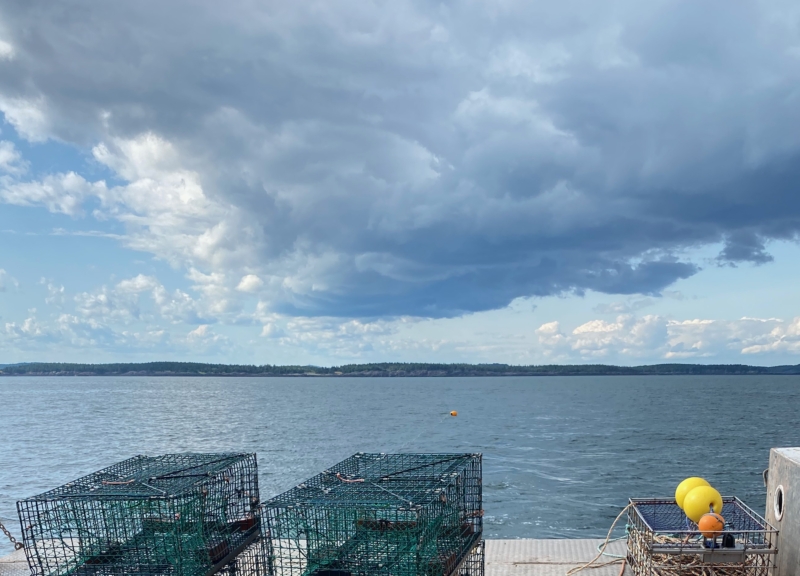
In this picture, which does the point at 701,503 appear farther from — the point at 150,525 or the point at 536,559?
the point at 150,525

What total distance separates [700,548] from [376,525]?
4138 millimetres

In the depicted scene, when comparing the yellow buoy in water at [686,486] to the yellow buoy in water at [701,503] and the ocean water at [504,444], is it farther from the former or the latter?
the ocean water at [504,444]

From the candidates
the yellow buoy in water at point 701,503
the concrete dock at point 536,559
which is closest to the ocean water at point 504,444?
the concrete dock at point 536,559

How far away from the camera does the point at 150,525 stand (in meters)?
9.74

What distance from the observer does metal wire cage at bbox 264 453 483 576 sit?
9.33 meters

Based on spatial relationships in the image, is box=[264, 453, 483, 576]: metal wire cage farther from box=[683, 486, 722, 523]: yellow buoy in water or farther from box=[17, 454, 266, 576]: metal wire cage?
box=[683, 486, 722, 523]: yellow buoy in water

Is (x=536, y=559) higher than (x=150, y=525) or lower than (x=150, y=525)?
lower

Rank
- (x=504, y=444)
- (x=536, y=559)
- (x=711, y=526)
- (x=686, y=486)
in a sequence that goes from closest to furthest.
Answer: (x=711, y=526), (x=686, y=486), (x=536, y=559), (x=504, y=444)

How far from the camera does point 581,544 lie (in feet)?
46.1

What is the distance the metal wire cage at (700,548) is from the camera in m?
8.01

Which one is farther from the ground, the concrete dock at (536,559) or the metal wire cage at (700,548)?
the metal wire cage at (700,548)

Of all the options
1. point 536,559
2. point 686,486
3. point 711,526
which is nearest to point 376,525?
point 686,486

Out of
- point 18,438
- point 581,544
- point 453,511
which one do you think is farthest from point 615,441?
point 18,438

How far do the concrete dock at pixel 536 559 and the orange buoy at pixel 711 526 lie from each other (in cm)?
456
